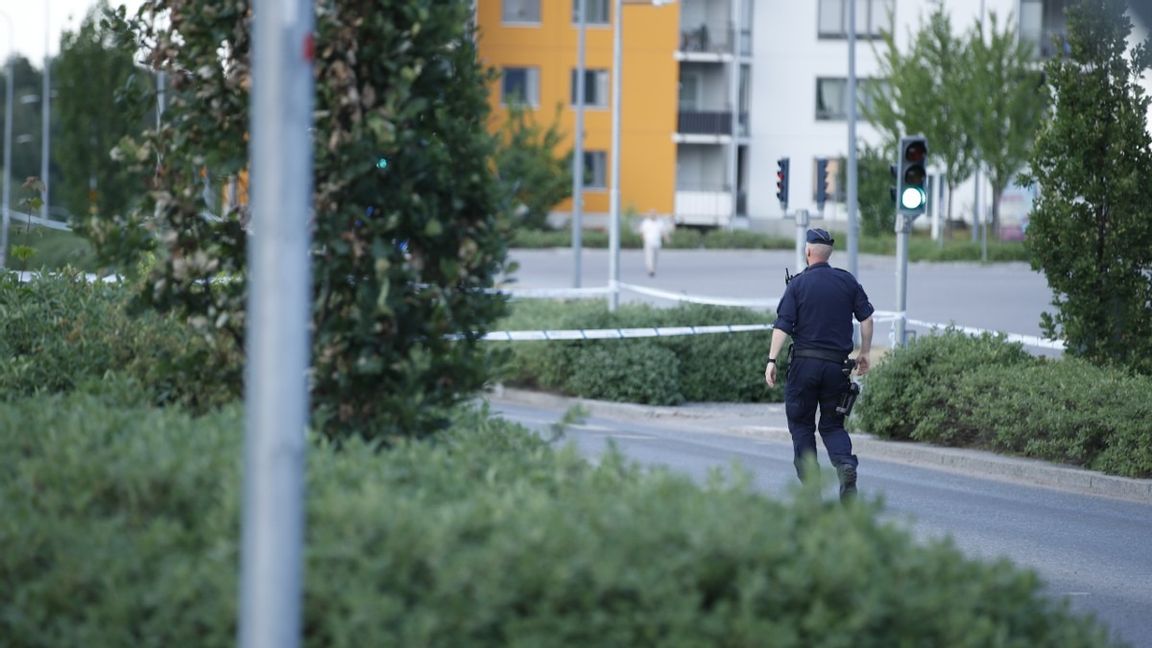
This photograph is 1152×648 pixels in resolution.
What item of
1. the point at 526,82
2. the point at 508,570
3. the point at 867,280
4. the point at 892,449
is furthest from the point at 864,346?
the point at 526,82

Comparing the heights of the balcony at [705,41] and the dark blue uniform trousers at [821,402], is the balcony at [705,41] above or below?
above

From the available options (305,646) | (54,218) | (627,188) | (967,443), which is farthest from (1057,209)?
(54,218)

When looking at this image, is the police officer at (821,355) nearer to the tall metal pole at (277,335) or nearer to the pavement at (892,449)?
the pavement at (892,449)

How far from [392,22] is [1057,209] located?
9841mm

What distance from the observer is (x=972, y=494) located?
42.7ft

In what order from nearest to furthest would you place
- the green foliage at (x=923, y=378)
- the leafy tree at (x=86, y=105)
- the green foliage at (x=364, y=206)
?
the green foliage at (x=364, y=206) → the green foliage at (x=923, y=378) → the leafy tree at (x=86, y=105)

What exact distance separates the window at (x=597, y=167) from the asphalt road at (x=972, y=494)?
43843 millimetres

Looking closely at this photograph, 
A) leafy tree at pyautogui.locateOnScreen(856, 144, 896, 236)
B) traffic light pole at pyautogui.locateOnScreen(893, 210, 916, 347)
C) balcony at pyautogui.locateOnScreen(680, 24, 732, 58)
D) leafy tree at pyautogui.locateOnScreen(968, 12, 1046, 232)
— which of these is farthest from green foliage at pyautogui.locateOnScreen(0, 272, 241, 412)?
balcony at pyautogui.locateOnScreen(680, 24, 732, 58)

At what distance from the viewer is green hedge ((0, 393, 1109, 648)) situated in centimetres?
440

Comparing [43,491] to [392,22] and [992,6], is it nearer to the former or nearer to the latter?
[392,22]

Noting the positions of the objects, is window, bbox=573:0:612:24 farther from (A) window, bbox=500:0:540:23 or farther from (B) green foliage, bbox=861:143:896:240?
(B) green foliage, bbox=861:143:896:240

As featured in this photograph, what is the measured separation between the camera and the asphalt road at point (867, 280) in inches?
1271

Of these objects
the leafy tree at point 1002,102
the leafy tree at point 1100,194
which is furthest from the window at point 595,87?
the leafy tree at point 1100,194

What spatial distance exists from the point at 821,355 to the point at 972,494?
2.41 m
